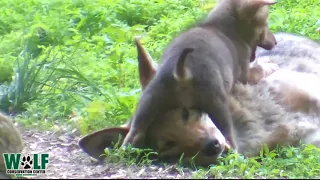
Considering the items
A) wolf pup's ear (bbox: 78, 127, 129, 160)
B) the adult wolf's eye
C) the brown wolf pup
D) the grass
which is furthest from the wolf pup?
the brown wolf pup

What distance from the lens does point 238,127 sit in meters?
6.69

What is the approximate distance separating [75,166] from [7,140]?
80cm

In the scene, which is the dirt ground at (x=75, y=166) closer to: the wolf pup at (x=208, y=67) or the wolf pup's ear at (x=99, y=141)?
the wolf pup's ear at (x=99, y=141)

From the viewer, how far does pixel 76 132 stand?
23.7ft

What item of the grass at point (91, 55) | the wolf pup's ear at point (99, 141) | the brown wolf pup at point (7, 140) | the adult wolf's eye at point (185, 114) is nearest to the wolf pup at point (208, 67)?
the adult wolf's eye at point (185, 114)

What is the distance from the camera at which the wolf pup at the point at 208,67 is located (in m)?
6.16

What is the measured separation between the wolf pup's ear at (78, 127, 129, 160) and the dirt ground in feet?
0.23

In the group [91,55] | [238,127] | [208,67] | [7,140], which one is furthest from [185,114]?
[91,55]

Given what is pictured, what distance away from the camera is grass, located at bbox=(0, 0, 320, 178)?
288 inches

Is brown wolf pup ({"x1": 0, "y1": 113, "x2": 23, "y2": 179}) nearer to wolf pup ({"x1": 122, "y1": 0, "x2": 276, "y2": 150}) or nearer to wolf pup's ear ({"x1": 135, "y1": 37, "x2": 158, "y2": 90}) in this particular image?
wolf pup ({"x1": 122, "y1": 0, "x2": 276, "y2": 150})

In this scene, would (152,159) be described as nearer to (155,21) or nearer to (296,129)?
(296,129)

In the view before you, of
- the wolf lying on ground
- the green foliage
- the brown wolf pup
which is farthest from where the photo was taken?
the wolf lying on ground

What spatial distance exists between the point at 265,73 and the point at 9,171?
302 cm

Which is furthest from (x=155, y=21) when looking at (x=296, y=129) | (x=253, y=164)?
(x=253, y=164)
